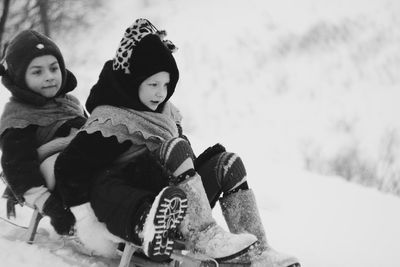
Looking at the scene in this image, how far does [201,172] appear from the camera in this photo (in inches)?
70.9

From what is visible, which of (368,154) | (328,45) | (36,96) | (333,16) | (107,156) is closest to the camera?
(107,156)

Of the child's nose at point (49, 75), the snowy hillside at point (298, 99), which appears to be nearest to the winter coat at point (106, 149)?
the child's nose at point (49, 75)

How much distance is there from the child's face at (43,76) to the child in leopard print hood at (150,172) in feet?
1.10

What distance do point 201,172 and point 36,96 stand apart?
83 cm

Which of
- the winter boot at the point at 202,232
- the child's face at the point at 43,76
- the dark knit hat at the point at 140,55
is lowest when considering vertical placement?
the winter boot at the point at 202,232

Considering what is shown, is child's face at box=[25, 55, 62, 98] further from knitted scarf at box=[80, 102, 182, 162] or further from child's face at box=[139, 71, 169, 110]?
→ child's face at box=[139, 71, 169, 110]

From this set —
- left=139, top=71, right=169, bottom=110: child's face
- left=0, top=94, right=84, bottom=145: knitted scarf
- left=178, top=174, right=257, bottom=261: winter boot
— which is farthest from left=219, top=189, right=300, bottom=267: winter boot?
left=0, top=94, right=84, bottom=145: knitted scarf

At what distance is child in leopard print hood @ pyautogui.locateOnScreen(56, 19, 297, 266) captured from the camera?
4.93ft

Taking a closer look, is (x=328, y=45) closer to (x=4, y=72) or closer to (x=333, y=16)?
(x=333, y=16)

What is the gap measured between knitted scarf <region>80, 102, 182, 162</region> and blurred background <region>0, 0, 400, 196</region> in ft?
16.1

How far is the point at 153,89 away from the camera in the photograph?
179cm

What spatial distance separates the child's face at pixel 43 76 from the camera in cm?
206

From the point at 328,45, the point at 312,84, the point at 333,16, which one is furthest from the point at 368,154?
the point at 333,16

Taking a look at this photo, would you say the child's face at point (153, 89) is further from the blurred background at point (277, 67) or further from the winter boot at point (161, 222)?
the blurred background at point (277, 67)
